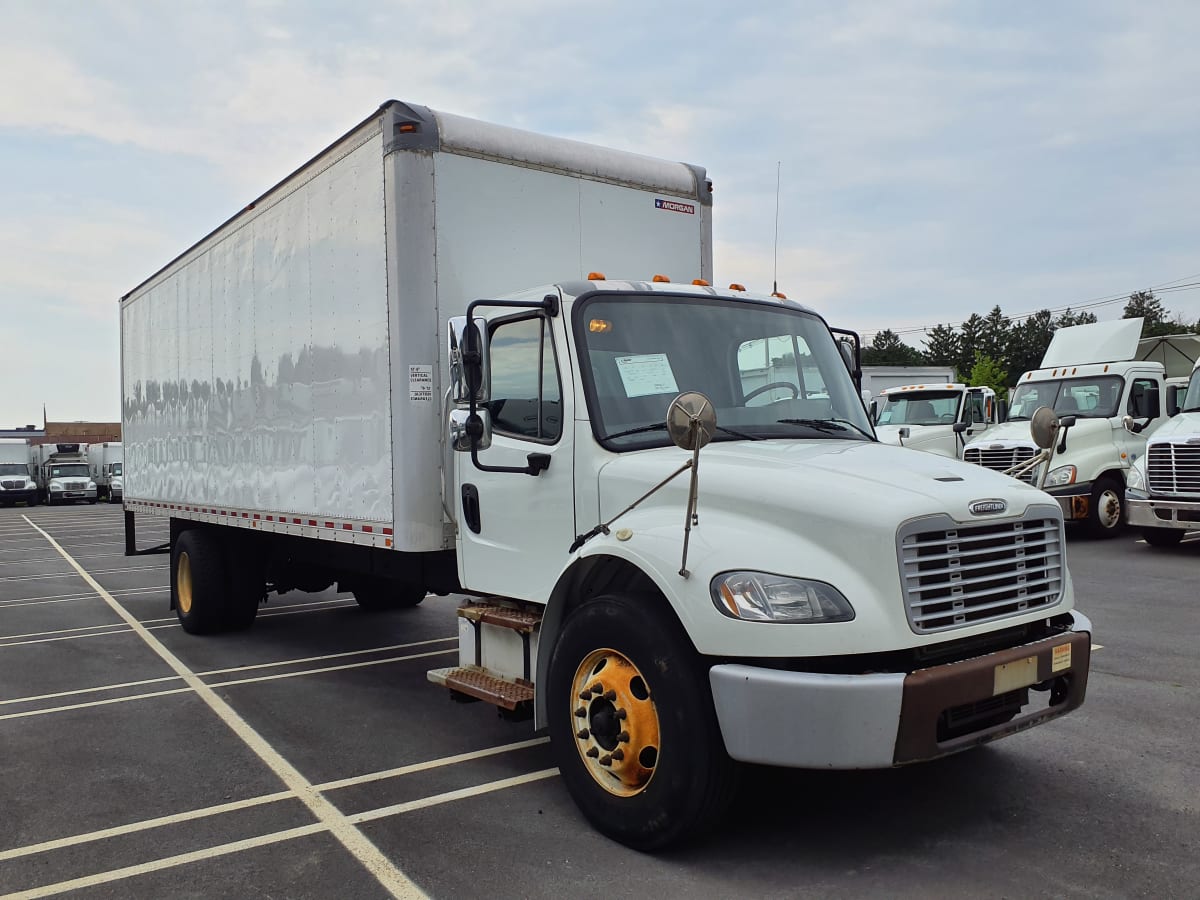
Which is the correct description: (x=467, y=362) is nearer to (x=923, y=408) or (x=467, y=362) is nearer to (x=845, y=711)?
(x=845, y=711)

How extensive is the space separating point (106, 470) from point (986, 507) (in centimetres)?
5128

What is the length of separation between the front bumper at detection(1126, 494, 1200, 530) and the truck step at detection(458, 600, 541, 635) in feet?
36.4

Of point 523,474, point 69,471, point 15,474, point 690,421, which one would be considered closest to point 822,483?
point 690,421

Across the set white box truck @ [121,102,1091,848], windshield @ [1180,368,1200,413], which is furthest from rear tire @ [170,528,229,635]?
windshield @ [1180,368,1200,413]

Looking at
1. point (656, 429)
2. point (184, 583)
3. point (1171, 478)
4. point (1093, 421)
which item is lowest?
point (184, 583)

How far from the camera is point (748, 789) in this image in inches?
189

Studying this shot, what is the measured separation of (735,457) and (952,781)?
2.00 meters

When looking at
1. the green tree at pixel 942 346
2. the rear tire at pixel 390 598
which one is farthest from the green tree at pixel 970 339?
the rear tire at pixel 390 598

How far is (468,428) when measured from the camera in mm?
4914

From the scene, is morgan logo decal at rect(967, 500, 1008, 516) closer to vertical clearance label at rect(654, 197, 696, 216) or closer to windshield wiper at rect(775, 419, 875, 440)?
windshield wiper at rect(775, 419, 875, 440)

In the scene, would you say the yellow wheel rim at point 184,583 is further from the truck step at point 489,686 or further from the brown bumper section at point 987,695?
the brown bumper section at point 987,695

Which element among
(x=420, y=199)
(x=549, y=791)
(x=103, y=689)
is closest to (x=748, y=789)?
(x=549, y=791)

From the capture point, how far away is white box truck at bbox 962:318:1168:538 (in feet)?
49.3

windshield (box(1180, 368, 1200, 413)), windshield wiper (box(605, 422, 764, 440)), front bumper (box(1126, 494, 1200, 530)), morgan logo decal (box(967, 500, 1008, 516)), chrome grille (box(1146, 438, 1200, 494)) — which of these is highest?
windshield (box(1180, 368, 1200, 413))
